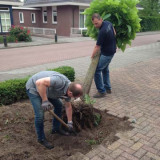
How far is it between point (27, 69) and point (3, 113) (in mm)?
4635

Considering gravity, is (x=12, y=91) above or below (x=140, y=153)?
above

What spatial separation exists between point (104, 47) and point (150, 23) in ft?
95.9

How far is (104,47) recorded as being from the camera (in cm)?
461

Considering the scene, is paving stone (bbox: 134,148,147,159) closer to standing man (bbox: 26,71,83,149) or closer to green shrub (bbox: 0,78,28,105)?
standing man (bbox: 26,71,83,149)

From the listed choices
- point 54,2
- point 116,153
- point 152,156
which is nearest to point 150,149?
point 152,156

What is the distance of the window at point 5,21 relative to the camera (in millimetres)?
19641

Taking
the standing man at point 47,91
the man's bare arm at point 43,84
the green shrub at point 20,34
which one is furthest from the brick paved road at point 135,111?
the green shrub at point 20,34

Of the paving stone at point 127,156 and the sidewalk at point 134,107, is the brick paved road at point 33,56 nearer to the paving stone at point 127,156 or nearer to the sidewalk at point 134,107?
the sidewalk at point 134,107

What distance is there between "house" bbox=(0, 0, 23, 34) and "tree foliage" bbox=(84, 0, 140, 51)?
55.5ft

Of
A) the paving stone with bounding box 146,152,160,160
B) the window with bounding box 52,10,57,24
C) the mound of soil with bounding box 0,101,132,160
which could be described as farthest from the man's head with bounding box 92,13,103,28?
the window with bounding box 52,10,57,24

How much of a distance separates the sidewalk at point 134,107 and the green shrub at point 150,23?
23155 millimetres

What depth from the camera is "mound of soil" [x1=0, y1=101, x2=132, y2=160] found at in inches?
111

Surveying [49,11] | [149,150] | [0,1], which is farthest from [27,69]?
[49,11]

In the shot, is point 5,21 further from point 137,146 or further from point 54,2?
point 137,146
